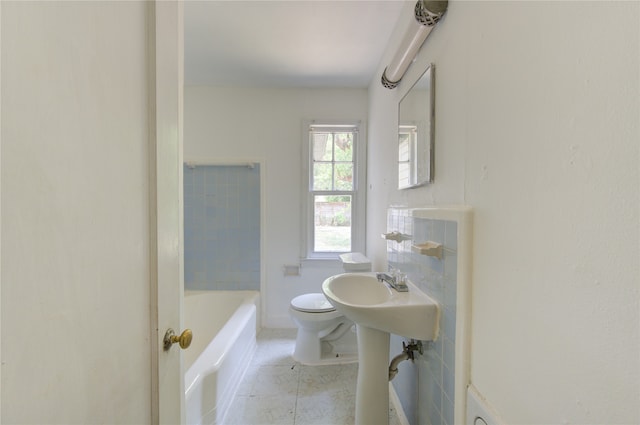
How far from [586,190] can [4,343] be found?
35.8 inches

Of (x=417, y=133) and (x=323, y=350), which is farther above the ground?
(x=417, y=133)

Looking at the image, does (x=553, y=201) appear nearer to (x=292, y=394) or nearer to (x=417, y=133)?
(x=417, y=133)

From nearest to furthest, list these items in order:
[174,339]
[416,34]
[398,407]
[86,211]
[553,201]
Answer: [86,211], [553,201], [174,339], [416,34], [398,407]

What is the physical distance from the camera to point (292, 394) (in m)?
1.69

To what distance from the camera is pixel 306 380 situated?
1823mm

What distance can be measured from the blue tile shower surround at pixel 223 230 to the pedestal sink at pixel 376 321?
1379 mm

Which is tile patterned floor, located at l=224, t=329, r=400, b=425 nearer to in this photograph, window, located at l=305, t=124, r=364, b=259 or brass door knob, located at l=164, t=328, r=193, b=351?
window, located at l=305, t=124, r=364, b=259

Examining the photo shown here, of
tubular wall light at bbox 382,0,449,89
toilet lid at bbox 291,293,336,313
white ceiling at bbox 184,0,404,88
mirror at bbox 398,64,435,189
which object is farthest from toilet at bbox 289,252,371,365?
white ceiling at bbox 184,0,404,88

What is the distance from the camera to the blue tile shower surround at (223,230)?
2.58 m

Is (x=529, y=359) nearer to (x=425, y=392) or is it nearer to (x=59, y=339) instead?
(x=425, y=392)

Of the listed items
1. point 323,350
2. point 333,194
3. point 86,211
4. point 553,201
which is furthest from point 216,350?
point 553,201

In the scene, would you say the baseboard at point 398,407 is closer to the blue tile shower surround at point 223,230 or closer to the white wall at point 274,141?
the white wall at point 274,141

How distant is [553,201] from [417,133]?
0.83m

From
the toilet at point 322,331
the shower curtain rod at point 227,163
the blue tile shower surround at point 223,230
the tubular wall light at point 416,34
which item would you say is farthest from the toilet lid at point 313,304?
the tubular wall light at point 416,34
